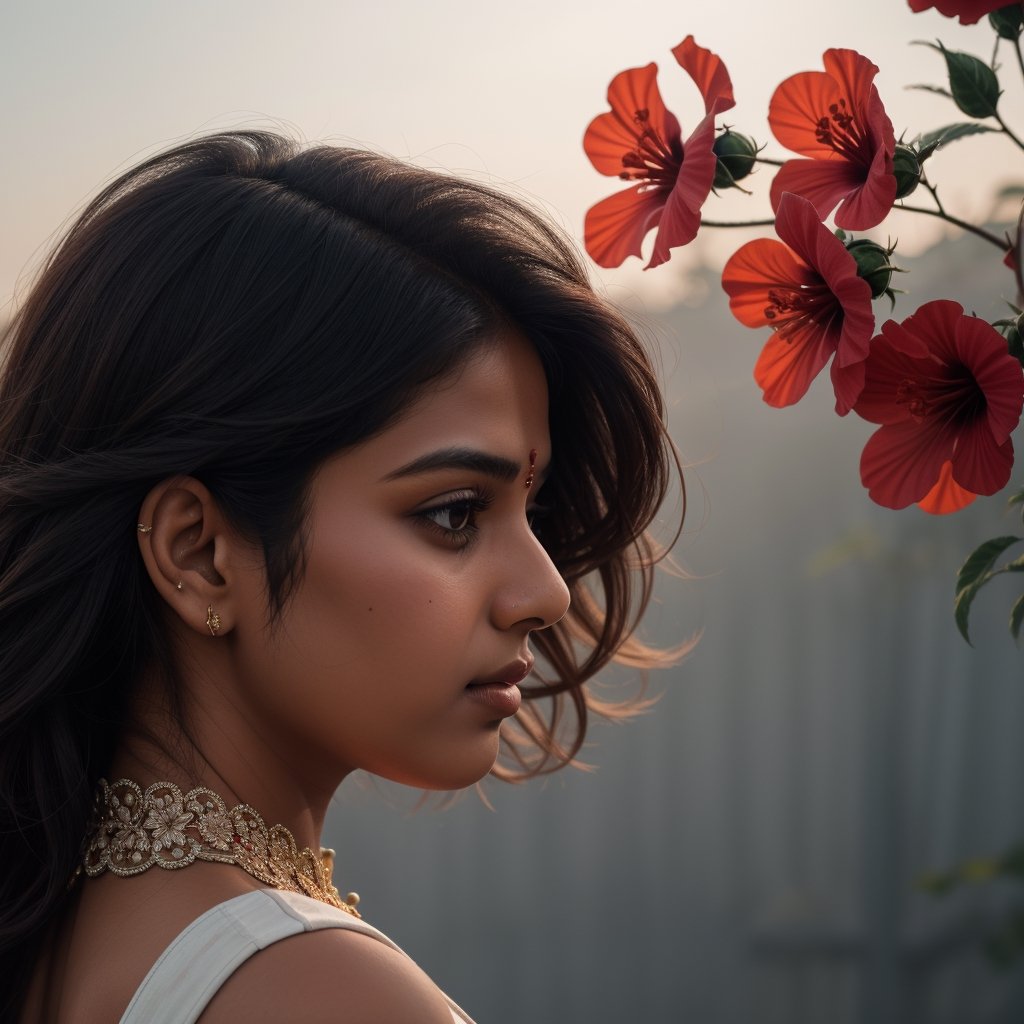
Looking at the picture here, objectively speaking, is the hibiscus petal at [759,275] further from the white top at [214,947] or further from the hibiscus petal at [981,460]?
the white top at [214,947]

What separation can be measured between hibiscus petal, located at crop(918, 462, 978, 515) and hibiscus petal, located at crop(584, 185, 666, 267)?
0.87 ft

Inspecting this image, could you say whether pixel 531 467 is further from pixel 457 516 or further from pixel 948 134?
pixel 948 134

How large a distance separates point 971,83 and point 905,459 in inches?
8.7

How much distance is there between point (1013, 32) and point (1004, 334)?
0.60ft

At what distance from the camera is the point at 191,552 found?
1.12 m

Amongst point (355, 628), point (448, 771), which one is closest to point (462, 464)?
point (355, 628)

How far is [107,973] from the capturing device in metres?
0.99

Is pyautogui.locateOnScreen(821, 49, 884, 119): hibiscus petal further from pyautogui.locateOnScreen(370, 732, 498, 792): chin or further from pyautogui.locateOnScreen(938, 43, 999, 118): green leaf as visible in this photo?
pyautogui.locateOnScreen(370, 732, 498, 792): chin

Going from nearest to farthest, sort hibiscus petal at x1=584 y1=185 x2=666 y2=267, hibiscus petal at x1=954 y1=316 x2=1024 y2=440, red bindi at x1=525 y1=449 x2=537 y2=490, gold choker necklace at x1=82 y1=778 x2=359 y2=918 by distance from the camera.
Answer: hibiscus petal at x1=954 y1=316 x2=1024 y2=440 < hibiscus petal at x1=584 y1=185 x2=666 y2=267 < gold choker necklace at x1=82 y1=778 x2=359 y2=918 < red bindi at x1=525 y1=449 x2=537 y2=490

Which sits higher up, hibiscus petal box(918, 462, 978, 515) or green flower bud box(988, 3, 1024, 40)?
green flower bud box(988, 3, 1024, 40)

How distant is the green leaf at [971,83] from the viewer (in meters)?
0.72

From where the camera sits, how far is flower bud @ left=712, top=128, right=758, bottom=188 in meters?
0.80

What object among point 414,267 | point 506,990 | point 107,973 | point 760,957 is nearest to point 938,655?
point 760,957

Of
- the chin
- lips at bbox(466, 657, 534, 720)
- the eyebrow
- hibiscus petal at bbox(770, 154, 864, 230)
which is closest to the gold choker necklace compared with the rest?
the chin
